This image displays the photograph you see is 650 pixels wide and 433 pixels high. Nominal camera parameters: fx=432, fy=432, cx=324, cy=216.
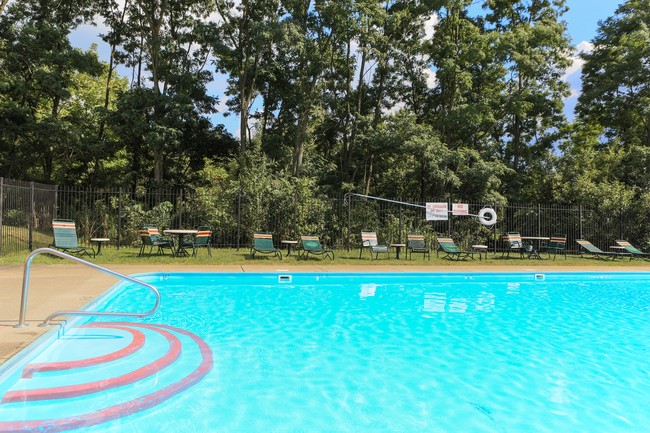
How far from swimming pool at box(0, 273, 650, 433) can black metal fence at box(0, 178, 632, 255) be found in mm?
7639

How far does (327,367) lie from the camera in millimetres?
4434

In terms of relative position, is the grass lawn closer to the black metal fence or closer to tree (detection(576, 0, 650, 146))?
the black metal fence

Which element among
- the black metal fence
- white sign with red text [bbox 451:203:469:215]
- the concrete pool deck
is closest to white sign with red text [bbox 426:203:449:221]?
white sign with red text [bbox 451:203:469:215]

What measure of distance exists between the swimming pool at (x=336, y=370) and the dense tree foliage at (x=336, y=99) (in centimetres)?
1245

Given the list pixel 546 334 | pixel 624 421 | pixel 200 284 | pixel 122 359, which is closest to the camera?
pixel 624 421

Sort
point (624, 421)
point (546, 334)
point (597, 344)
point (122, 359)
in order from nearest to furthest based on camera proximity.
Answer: point (624, 421), point (122, 359), point (597, 344), point (546, 334)

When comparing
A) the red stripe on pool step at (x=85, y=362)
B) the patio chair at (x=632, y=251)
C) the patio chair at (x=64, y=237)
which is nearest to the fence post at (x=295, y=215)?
the patio chair at (x=64, y=237)

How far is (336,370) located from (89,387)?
2.21 meters

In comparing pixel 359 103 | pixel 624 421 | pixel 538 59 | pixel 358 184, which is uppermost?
pixel 538 59

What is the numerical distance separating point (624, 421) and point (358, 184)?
2047 centimetres

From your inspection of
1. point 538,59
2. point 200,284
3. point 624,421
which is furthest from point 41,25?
point 624,421

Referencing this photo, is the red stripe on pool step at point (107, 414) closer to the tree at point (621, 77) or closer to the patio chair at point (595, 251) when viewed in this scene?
the patio chair at point (595, 251)

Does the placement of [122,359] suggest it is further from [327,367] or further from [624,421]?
[624,421]

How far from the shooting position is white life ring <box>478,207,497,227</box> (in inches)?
719
